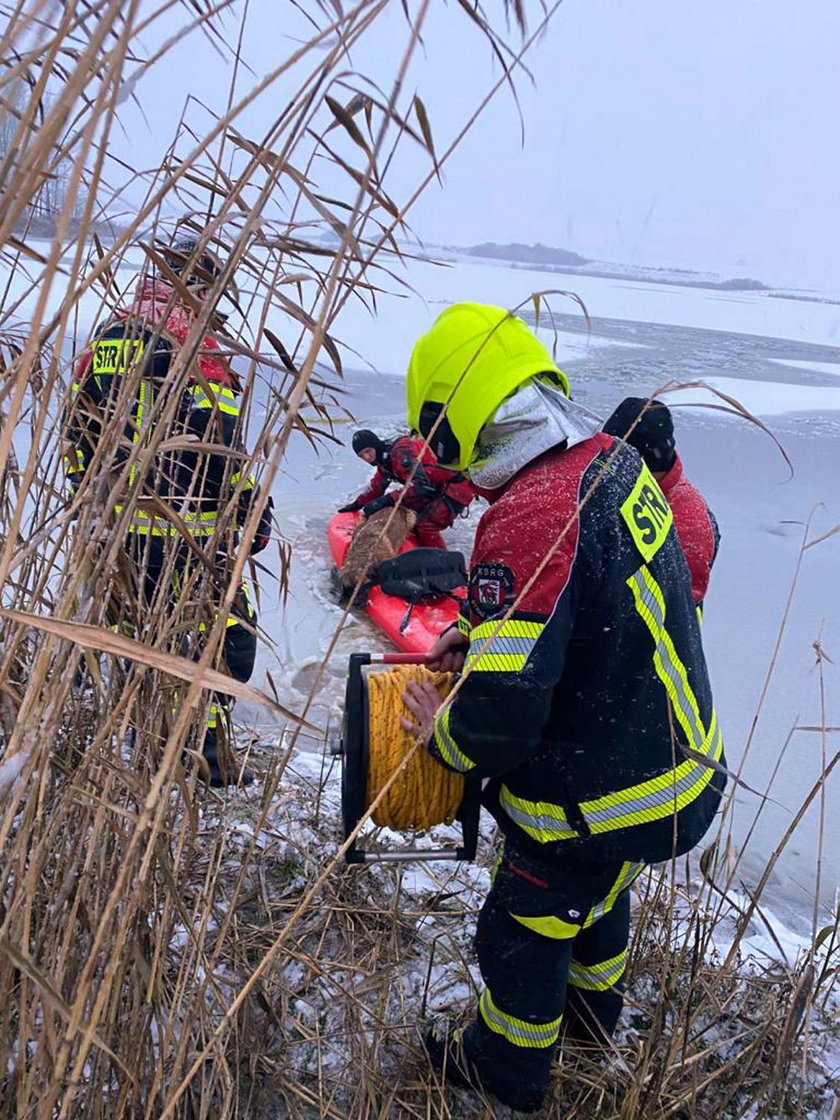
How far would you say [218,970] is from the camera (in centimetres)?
185

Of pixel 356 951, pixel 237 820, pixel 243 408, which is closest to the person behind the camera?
pixel 243 408

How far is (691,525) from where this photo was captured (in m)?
2.64

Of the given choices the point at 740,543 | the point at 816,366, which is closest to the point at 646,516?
the point at 740,543

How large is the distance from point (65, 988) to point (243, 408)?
2.60ft

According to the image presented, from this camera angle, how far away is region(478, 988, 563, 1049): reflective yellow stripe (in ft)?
5.49

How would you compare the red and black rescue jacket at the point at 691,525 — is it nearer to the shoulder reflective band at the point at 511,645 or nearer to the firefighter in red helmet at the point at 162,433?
the shoulder reflective band at the point at 511,645

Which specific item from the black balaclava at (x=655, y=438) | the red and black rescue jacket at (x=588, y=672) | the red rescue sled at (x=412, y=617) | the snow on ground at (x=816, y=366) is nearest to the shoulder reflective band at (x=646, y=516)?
the red and black rescue jacket at (x=588, y=672)

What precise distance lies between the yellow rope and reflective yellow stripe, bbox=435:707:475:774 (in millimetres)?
48

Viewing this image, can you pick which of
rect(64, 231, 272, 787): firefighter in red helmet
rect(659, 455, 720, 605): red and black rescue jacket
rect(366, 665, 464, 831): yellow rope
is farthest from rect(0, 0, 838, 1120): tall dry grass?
rect(659, 455, 720, 605): red and black rescue jacket

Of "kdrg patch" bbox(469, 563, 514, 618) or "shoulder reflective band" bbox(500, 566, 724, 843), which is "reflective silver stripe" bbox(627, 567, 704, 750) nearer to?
"shoulder reflective band" bbox(500, 566, 724, 843)

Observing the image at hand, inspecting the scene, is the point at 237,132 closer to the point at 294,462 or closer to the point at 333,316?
the point at 333,316

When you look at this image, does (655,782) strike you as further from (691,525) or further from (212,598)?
(691,525)

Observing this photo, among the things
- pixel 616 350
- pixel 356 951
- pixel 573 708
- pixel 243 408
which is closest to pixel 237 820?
pixel 356 951

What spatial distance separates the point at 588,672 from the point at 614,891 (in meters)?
0.50
